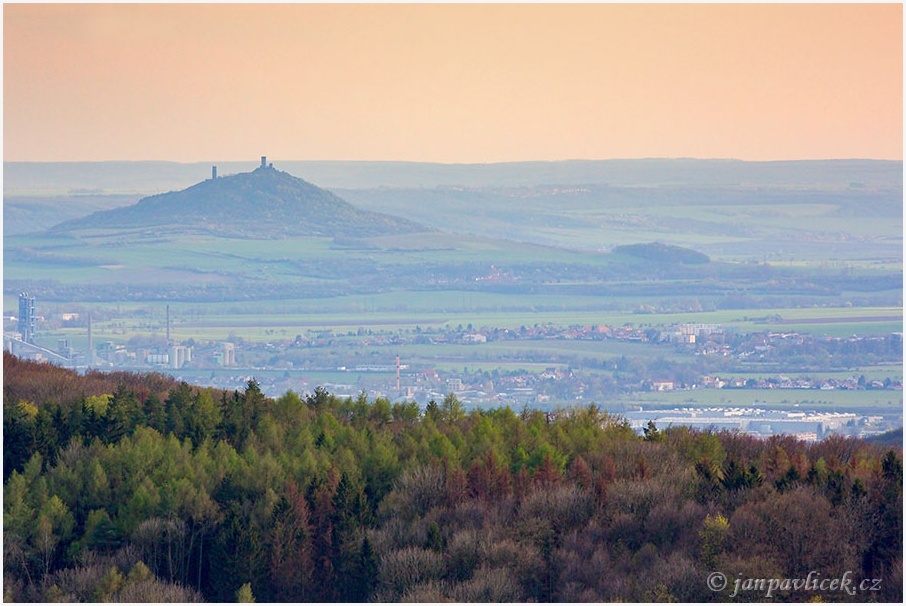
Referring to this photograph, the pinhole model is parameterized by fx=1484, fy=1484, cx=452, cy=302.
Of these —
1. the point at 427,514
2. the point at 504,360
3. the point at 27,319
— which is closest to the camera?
the point at 427,514

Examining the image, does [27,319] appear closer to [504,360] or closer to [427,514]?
[504,360]

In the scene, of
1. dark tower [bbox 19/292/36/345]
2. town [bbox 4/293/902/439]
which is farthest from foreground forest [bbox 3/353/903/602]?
dark tower [bbox 19/292/36/345]

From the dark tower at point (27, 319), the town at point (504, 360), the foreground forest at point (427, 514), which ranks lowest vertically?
the town at point (504, 360)

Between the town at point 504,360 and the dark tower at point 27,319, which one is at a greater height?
the dark tower at point 27,319

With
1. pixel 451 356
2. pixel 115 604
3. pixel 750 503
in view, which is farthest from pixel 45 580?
pixel 451 356

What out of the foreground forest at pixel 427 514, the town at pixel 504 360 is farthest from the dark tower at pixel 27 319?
the foreground forest at pixel 427 514

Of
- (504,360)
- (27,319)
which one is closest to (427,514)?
(504,360)

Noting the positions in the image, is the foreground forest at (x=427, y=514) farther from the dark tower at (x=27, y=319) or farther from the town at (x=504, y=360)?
the dark tower at (x=27, y=319)
